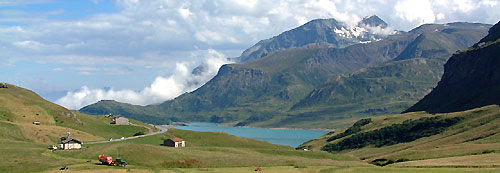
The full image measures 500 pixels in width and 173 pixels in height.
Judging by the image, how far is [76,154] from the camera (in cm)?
10825

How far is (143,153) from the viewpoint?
10831cm

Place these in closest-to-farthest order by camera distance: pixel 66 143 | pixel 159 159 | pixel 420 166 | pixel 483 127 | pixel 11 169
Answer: pixel 11 169, pixel 420 166, pixel 159 159, pixel 66 143, pixel 483 127

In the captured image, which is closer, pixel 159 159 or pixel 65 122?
pixel 159 159

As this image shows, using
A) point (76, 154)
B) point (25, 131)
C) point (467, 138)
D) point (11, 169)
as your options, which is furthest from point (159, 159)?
point (467, 138)

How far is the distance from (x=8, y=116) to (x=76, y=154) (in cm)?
8555

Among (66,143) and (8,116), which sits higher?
(8,116)

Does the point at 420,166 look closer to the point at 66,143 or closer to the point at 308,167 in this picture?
the point at 308,167

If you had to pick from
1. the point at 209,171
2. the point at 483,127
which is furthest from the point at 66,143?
the point at 483,127

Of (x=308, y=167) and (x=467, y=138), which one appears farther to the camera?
(x=467, y=138)

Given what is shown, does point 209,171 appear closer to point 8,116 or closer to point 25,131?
point 25,131

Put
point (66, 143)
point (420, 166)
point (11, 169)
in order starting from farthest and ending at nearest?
point (66, 143) → point (420, 166) → point (11, 169)

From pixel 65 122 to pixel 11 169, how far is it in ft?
385

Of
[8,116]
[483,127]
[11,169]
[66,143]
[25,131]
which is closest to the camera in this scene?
[11,169]

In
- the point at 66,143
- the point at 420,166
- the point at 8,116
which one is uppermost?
the point at 8,116
